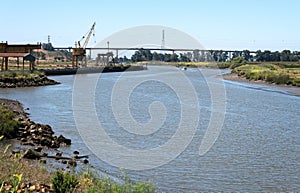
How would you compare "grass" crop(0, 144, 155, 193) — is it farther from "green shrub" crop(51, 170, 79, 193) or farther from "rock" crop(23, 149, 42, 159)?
"rock" crop(23, 149, 42, 159)

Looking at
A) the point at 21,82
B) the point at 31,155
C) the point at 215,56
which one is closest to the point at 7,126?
the point at 31,155

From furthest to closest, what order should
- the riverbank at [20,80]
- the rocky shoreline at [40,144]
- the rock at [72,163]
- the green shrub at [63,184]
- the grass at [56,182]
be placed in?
the riverbank at [20,80] < the rocky shoreline at [40,144] < the rock at [72,163] < the green shrub at [63,184] < the grass at [56,182]

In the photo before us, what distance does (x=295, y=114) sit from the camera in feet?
91.1

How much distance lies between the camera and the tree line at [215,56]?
15425 cm

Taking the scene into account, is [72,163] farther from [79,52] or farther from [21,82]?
[79,52]

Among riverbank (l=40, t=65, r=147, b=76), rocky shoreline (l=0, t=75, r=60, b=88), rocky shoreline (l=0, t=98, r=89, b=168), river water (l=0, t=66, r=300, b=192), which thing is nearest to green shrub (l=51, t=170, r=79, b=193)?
river water (l=0, t=66, r=300, b=192)

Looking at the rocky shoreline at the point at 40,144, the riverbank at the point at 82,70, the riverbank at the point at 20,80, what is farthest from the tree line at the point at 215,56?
the rocky shoreline at the point at 40,144

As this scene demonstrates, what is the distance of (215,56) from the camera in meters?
170

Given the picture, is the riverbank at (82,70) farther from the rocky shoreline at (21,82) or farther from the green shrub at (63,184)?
the green shrub at (63,184)

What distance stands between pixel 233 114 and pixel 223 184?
49.1ft

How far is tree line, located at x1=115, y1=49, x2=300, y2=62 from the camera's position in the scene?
154m

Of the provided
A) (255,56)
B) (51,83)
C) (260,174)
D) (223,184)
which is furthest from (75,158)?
(255,56)

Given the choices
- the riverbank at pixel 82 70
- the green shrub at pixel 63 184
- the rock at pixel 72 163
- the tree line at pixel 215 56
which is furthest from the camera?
the tree line at pixel 215 56

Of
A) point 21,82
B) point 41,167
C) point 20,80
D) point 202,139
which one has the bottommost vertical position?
point 202,139
